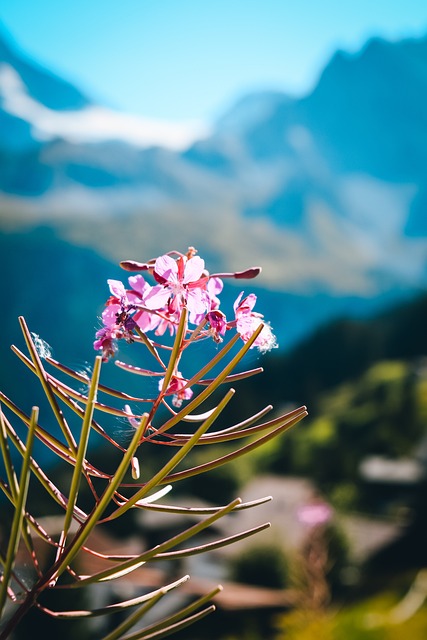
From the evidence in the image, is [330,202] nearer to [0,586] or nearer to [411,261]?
[411,261]

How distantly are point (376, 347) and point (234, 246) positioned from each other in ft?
117

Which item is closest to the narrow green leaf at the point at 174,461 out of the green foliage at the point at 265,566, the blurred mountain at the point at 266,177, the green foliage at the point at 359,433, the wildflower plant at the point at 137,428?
the wildflower plant at the point at 137,428

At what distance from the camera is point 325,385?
81.4 feet

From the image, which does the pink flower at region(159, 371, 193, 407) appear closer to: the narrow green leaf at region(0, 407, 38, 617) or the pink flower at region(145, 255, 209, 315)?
the pink flower at region(145, 255, 209, 315)

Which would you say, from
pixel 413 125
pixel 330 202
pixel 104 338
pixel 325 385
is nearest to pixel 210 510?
pixel 104 338

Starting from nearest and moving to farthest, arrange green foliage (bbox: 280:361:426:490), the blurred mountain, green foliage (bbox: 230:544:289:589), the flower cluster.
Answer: the flower cluster
green foliage (bbox: 230:544:289:589)
green foliage (bbox: 280:361:426:490)
the blurred mountain

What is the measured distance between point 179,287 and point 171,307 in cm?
3

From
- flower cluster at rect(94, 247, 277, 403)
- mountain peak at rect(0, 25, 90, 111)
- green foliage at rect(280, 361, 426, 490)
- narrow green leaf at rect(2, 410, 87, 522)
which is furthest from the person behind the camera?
mountain peak at rect(0, 25, 90, 111)

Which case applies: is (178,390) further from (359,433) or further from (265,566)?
(359,433)

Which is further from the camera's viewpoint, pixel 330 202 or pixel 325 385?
pixel 330 202

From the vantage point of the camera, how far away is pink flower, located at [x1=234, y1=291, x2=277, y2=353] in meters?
0.72

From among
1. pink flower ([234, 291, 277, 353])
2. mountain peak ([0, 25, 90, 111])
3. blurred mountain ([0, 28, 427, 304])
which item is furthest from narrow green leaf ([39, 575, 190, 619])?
mountain peak ([0, 25, 90, 111])

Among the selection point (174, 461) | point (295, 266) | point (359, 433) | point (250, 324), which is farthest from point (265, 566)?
point (295, 266)

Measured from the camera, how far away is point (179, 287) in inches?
27.5
